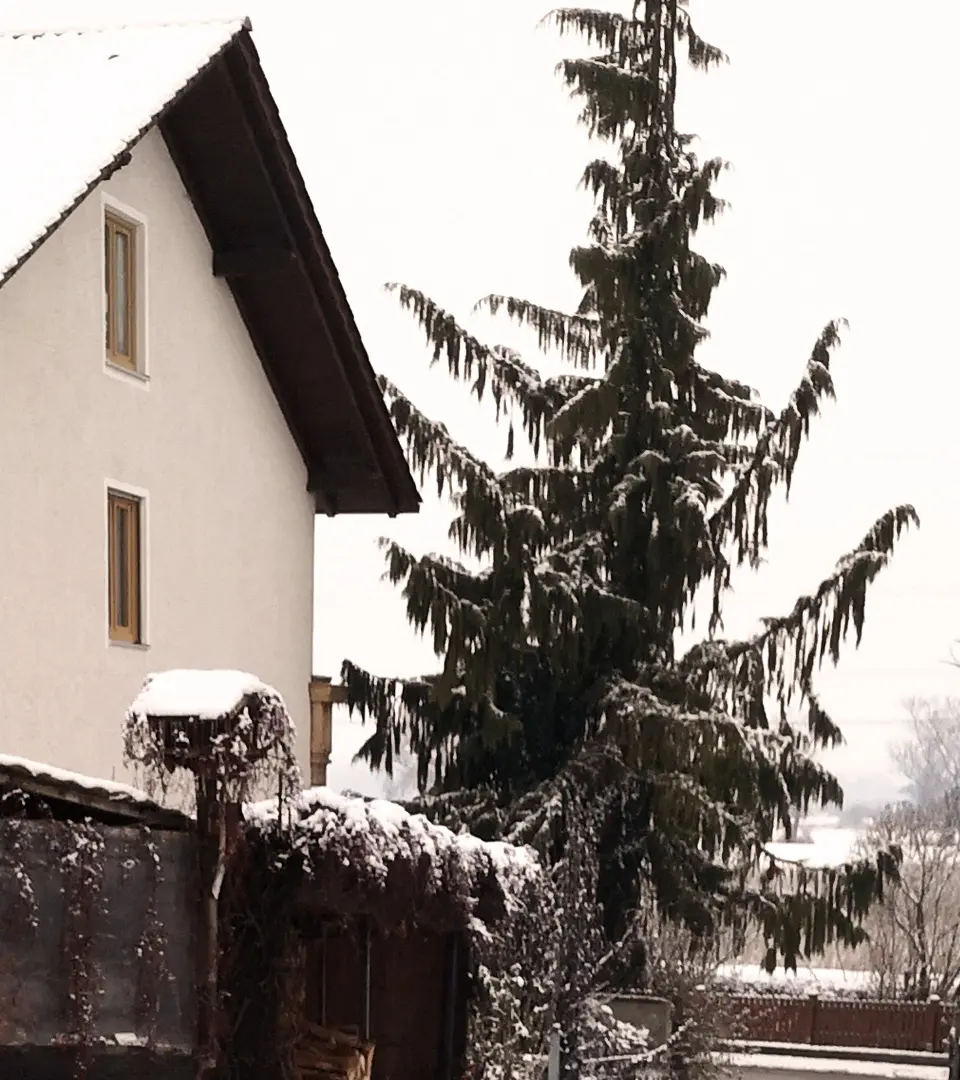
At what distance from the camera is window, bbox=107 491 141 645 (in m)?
14.6

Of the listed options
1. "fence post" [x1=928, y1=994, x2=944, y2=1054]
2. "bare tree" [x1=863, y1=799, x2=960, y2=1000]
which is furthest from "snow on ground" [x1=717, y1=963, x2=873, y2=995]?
"fence post" [x1=928, y1=994, x2=944, y2=1054]

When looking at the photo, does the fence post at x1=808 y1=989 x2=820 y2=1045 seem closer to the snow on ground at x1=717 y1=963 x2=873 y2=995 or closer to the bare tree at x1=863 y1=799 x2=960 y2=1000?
the snow on ground at x1=717 y1=963 x2=873 y2=995

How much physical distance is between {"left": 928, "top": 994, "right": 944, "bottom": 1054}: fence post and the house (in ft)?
58.3

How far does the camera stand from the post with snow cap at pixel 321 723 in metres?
17.4

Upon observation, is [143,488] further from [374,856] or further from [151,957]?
[151,957]

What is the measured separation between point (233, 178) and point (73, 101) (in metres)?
2.04

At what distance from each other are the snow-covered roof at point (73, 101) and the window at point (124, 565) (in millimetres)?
2700

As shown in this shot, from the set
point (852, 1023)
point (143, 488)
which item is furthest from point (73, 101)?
point (852, 1023)

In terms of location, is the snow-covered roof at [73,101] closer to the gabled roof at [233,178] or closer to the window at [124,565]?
the gabled roof at [233,178]

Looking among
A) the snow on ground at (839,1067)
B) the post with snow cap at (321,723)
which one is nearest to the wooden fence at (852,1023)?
the snow on ground at (839,1067)

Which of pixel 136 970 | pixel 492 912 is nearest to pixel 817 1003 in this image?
pixel 492 912

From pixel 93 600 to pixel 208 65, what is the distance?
4322 mm

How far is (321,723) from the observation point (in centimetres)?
1762

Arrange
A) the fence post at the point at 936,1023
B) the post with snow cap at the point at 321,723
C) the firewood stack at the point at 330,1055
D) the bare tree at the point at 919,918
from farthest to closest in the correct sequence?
the bare tree at the point at 919,918
the fence post at the point at 936,1023
the post with snow cap at the point at 321,723
the firewood stack at the point at 330,1055
